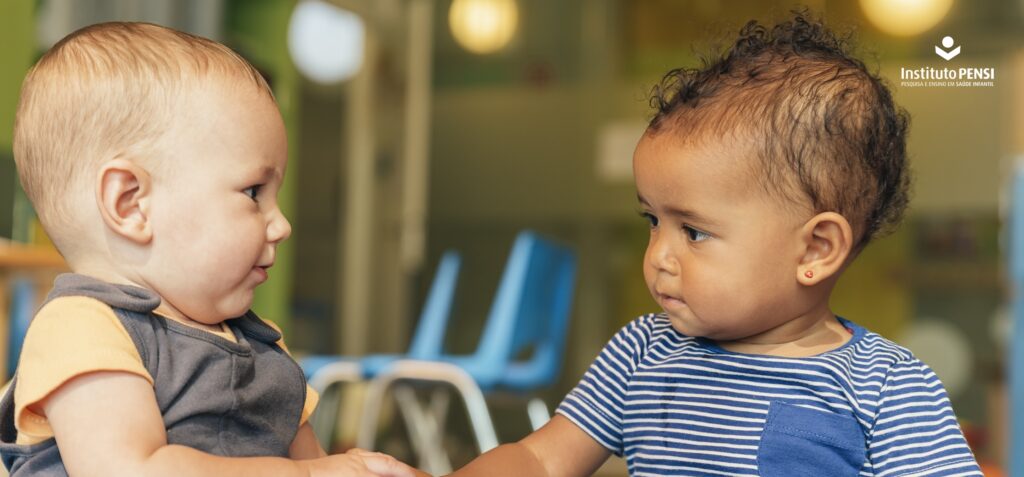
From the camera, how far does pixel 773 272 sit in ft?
2.91

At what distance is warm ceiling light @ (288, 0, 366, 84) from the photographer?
4.24m

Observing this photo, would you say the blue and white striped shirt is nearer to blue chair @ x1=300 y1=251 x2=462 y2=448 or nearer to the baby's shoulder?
the baby's shoulder

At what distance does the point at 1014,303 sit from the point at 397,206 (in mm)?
3280

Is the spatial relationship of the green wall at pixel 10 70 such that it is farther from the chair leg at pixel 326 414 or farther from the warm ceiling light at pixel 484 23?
the warm ceiling light at pixel 484 23

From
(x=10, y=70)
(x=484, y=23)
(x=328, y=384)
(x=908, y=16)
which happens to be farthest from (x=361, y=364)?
(x=908, y=16)

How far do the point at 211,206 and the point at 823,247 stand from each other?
50 centimetres

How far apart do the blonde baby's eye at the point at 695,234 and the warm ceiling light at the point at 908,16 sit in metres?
3.00

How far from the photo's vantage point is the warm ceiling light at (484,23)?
16.3 feet

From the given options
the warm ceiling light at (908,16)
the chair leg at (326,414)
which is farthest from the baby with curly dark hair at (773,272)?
the warm ceiling light at (908,16)

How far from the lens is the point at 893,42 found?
156 inches

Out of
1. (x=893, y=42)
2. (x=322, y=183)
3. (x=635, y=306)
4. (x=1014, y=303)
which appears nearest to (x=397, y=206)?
(x=322, y=183)

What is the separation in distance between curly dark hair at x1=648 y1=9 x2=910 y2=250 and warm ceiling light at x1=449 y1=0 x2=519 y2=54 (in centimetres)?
409

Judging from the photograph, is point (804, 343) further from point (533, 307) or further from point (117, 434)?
point (533, 307)

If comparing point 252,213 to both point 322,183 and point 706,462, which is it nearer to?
point 706,462
